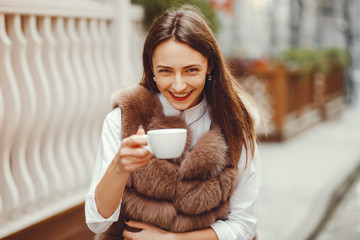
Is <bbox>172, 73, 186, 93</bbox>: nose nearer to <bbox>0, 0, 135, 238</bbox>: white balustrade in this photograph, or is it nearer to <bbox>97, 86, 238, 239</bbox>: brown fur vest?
<bbox>97, 86, 238, 239</bbox>: brown fur vest

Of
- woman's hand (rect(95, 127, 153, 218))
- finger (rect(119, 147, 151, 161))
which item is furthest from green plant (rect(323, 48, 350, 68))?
finger (rect(119, 147, 151, 161))

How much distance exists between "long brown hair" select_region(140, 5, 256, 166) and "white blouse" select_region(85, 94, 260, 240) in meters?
0.06

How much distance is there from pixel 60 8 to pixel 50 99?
628 mm

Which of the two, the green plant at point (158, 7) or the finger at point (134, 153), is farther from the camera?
the green plant at point (158, 7)

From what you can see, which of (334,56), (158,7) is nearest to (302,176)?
(158,7)

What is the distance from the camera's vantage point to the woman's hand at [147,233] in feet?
5.61

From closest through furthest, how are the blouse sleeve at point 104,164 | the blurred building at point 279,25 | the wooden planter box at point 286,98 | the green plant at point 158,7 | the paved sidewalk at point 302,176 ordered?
the blouse sleeve at point 104,164, the green plant at point 158,7, the paved sidewalk at point 302,176, the wooden planter box at point 286,98, the blurred building at point 279,25

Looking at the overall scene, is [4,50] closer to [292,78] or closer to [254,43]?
[292,78]

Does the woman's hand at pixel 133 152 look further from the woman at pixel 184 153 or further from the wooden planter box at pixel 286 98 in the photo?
the wooden planter box at pixel 286 98

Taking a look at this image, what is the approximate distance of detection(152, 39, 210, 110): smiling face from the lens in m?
1.65

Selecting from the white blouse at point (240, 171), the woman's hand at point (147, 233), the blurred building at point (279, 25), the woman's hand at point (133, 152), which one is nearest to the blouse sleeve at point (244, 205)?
the white blouse at point (240, 171)

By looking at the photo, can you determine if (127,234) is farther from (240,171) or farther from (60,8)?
(60,8)

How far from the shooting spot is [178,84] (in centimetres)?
166

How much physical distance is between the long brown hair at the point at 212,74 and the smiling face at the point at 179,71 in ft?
0.09
